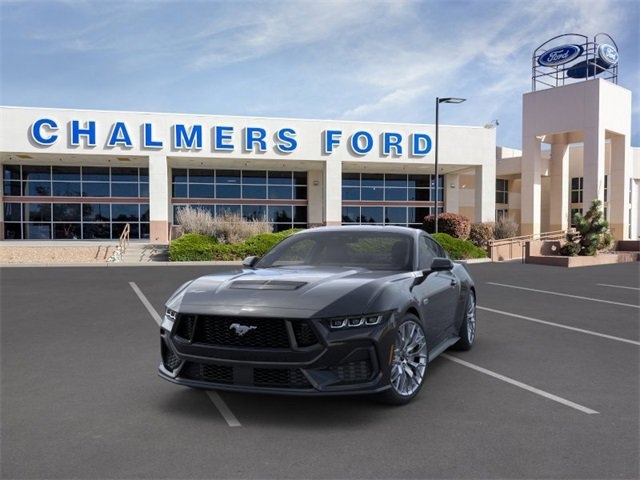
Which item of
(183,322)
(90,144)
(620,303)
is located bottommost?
(620,303)

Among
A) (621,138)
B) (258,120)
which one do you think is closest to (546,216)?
(621,138)

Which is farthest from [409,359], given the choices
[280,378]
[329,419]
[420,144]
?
[420,144]

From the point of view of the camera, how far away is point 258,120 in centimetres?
3019

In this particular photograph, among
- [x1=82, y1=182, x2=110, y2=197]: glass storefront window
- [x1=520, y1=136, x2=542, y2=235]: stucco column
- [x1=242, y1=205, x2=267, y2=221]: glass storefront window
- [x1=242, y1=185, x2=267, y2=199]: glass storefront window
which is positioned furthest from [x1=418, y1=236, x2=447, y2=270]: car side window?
[x1=82, y1=182, x2=110, y2=197]: glass storefront window

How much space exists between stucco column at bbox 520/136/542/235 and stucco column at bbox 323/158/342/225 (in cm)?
1118

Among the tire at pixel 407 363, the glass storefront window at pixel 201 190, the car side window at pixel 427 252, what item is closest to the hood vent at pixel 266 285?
the tire at pixel 407 363

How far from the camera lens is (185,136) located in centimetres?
2902

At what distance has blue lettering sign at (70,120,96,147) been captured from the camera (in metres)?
27.9

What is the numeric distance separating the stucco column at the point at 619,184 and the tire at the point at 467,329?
29490 millimetres

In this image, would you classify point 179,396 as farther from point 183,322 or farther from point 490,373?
point 490,373

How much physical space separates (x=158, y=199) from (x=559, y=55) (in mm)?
24550

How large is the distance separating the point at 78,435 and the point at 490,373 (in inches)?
152

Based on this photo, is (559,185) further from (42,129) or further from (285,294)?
(285,294)

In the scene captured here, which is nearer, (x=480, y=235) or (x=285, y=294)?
(x=285, y=294)
